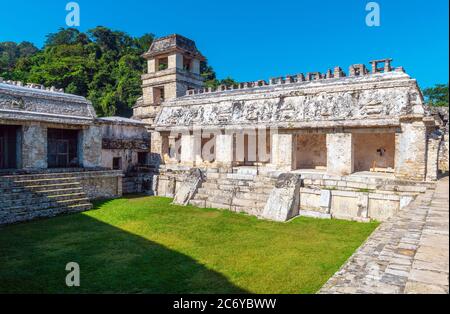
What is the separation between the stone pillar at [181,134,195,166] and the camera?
14.6 m

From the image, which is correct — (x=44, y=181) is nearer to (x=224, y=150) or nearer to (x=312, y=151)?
(x=224, y=150)

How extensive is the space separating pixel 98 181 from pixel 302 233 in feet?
30.1

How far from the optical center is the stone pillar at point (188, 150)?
14.6m

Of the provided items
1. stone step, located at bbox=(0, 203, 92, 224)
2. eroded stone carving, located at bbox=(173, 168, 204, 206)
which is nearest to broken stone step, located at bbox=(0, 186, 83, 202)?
stone step, located at bbox=(0, 203, 92, 224)

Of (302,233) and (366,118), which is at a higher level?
(366,118)

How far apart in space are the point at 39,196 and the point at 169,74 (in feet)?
42.3

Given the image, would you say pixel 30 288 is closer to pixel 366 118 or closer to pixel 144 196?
pixel 144 196

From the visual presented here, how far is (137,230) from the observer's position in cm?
839

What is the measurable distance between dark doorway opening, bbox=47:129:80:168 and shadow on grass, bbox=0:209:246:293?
6.19 meters

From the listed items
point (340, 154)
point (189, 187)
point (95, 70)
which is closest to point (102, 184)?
point (189, 187)

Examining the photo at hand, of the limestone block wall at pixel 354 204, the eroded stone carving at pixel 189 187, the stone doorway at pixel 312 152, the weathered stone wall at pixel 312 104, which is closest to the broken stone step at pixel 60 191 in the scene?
the eroded stone carving at pixel 189 187

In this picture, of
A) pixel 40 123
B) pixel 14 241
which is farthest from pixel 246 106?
pixel 14 241

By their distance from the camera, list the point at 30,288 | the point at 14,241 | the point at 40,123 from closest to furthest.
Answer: the point at 30,288
the point at 14,241
the point at 40,123

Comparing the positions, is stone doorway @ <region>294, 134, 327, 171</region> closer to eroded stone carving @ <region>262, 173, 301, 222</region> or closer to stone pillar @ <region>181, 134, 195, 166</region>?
stone pillar @ <region>181, 134, 195, 166</region>
